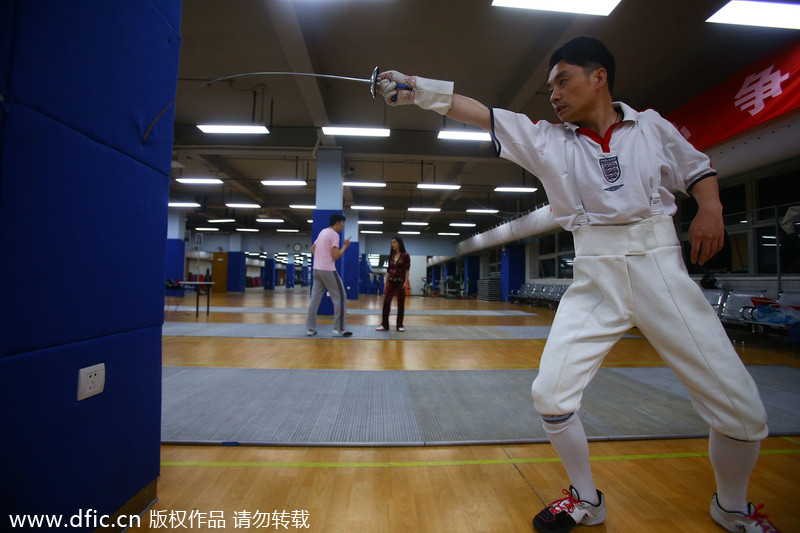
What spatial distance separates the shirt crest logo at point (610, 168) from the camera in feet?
3.98

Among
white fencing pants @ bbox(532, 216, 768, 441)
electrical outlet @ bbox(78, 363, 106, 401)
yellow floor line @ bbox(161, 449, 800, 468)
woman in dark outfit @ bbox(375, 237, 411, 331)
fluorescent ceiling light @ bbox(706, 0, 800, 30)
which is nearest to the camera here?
electrical outlet @ bbox(78, 363, 106, 401)

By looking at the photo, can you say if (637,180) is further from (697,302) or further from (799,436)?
(799,436)

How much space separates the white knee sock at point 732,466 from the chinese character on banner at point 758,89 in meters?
5.37

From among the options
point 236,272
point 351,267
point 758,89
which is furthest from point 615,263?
point 236,272

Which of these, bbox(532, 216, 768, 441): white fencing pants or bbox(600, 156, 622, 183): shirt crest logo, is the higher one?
bbox(600, 156, 622, 183): shirt crest logo

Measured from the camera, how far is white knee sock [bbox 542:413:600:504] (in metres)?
1.20

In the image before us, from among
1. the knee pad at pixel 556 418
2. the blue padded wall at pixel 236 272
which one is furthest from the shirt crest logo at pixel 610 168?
the blue padded wall at pixel 236 272

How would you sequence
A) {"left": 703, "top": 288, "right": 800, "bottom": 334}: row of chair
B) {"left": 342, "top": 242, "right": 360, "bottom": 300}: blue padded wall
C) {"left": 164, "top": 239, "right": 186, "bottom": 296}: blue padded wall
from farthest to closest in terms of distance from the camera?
{"left": 164, "top": 239, "right": 186, "bottom": 296}: blue padded wall
{"left": 342, "top": 242, "right": 360, "bottom": 300}: blue padded wall
{"left": 703, "top": 288, "right": 800, "bottom": 334}: row of chair

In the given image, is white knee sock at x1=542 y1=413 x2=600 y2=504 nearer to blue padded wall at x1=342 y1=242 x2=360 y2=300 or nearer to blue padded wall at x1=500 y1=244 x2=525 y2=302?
blue padded wall at x1=342 y1=242 x2=360 y2=300

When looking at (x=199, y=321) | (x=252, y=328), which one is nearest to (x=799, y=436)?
(x=252, y=328)

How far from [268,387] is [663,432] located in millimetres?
2572

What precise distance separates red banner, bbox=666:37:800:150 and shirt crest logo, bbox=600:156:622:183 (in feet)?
16.1

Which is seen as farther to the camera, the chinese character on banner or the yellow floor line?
the chinese character on banner

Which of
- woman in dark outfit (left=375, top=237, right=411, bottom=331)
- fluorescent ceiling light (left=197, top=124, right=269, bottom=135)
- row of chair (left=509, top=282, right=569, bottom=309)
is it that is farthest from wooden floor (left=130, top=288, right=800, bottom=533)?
row of chair (left=509, top=282, right=569, bottom=309)
